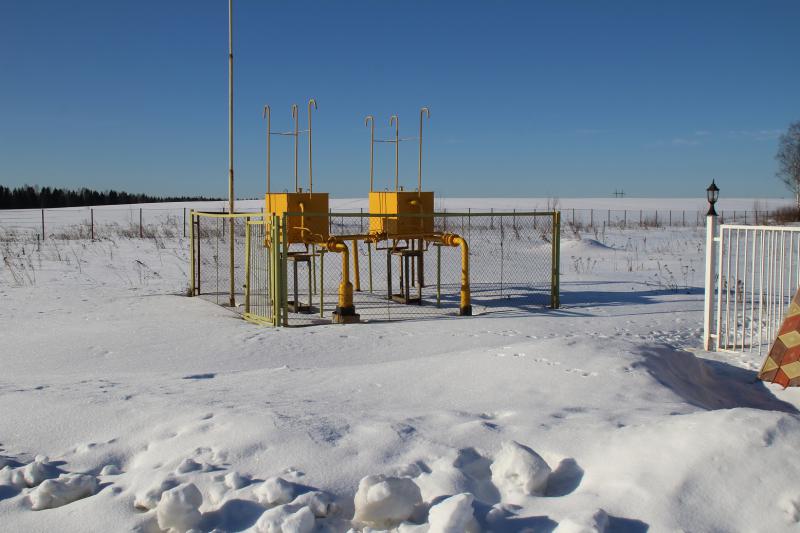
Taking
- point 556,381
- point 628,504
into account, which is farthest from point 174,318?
point 628,504

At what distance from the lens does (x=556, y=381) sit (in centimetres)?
698

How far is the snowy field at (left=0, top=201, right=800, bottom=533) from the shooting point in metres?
4.24

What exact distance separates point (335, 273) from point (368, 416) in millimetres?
17020

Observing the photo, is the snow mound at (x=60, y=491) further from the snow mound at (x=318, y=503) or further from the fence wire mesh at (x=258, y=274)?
the fence wire mesh at (x=258, y=274)

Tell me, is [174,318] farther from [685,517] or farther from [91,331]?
[685,517]

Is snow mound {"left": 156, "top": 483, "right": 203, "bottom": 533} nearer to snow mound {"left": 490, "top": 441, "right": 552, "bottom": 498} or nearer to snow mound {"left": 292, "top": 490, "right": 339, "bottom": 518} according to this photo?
snow mound {"left": 292, "top": 490, "right": 339, "bottom": 518}

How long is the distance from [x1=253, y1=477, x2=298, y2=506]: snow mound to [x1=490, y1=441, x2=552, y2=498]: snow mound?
1231 mm

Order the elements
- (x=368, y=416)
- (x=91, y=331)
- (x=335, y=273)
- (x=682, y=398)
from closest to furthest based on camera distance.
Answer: (x=368, y=416) < (x=682, y=398) < (x=91, y=331) < (x=335, y=273)

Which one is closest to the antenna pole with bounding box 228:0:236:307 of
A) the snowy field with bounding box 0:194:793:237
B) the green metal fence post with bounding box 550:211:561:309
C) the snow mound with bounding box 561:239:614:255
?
the green metal fence post with bounding box 550:211:561:309

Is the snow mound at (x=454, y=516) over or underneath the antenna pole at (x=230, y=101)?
underneath

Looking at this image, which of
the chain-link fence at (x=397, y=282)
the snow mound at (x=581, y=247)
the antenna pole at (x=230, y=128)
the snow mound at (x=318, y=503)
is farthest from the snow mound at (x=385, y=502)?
the snow mound at (x=581, y=247)

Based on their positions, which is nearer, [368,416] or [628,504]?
[628,504]

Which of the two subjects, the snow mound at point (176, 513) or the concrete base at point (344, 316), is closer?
the snow mound at point (176, 513)

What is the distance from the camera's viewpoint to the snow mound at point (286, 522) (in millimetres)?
4039
